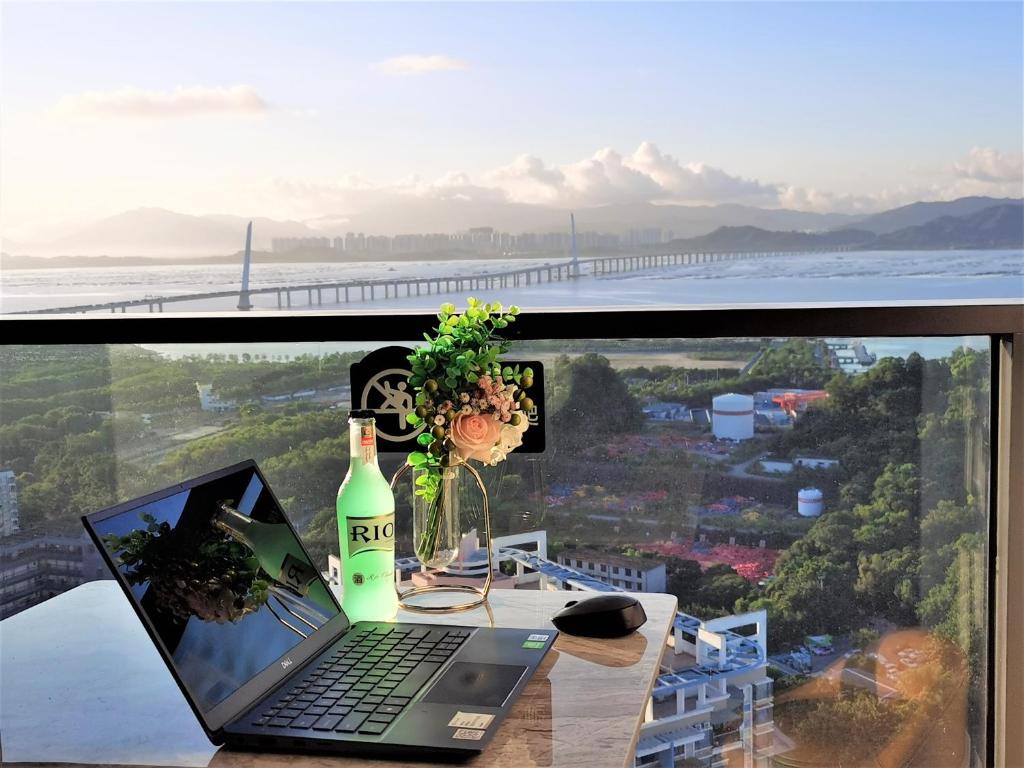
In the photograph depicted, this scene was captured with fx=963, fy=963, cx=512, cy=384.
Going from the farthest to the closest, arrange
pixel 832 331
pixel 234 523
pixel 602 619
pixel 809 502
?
pixel 809 502 < pixel 832 331 < pixel 602 619 < pixel 234 523

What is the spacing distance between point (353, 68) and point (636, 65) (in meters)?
0.95

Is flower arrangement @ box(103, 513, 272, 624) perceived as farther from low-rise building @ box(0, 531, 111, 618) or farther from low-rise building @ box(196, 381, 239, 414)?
low-rise building @ box(0, 531, 111, 618)

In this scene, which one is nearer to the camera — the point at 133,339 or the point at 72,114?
the point at 133,339

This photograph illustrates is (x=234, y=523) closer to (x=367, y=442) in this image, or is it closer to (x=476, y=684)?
(x=367, y=442)

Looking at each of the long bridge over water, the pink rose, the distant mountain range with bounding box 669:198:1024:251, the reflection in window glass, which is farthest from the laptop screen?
the distant mountain range with bounding box 669:198:1024:251

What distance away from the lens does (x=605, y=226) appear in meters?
3.01

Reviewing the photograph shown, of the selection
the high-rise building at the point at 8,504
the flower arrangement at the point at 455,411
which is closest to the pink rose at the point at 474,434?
the flower arrangement at the point at 455,411

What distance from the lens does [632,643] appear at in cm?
124

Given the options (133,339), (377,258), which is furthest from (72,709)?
(377,258)

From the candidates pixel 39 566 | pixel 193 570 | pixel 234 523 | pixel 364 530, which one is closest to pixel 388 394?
pixel 364 530

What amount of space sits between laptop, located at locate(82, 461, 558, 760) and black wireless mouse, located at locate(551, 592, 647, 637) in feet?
0.14

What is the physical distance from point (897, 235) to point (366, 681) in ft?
→ 7.97

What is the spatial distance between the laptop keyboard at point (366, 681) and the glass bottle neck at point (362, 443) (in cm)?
22

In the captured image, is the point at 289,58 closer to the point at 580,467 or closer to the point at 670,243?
the point at 670,243
